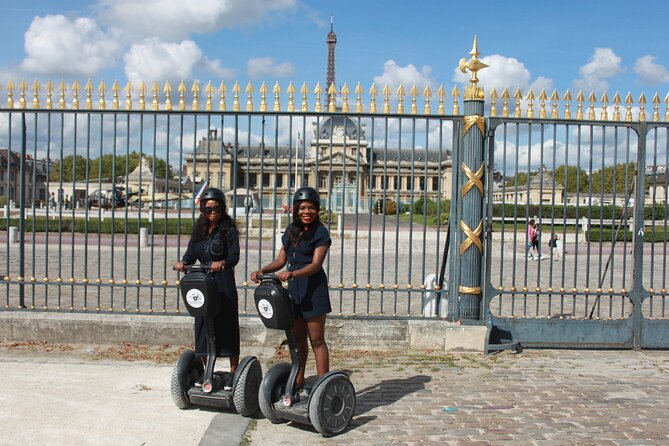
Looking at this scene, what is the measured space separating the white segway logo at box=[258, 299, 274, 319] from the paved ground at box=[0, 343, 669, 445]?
0.92 metres

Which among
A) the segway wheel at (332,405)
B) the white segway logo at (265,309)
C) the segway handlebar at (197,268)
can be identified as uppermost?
the segway handlebar at (197,268)

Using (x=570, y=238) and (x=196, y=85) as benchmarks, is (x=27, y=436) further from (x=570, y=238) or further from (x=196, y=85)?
(x=570, y=238)

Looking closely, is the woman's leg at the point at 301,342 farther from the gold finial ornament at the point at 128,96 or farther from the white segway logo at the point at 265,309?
the gold finial ornament at the point at 128,96

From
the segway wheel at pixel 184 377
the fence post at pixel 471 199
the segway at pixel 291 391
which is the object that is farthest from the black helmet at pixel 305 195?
the fence post at pixel 471 199

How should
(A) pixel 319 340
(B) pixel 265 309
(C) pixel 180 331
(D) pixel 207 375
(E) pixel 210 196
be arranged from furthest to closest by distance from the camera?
1. (C) pixel 180 331
2. (E) pixel 210 196
3. (D) pixel 207 375
4. (A) pixel 319 340
5. (B) pixel 265 309

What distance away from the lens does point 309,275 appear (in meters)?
4.95

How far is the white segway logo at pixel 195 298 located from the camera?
4.97 m

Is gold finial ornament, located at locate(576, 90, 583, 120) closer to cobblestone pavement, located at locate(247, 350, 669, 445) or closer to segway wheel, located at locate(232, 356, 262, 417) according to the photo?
cobblestone pavement, located at locate(247, 350, 669, 445)

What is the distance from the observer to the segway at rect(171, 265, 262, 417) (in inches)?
196

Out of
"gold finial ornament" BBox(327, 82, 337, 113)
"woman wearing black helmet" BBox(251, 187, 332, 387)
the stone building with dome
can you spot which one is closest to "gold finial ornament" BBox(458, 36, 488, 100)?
the stone building with dome

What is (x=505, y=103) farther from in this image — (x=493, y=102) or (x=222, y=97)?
(x=222, y=97)

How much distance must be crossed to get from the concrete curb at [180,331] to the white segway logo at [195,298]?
270cm

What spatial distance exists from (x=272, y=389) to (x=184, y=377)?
800 mm

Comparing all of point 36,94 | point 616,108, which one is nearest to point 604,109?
point 616,108
